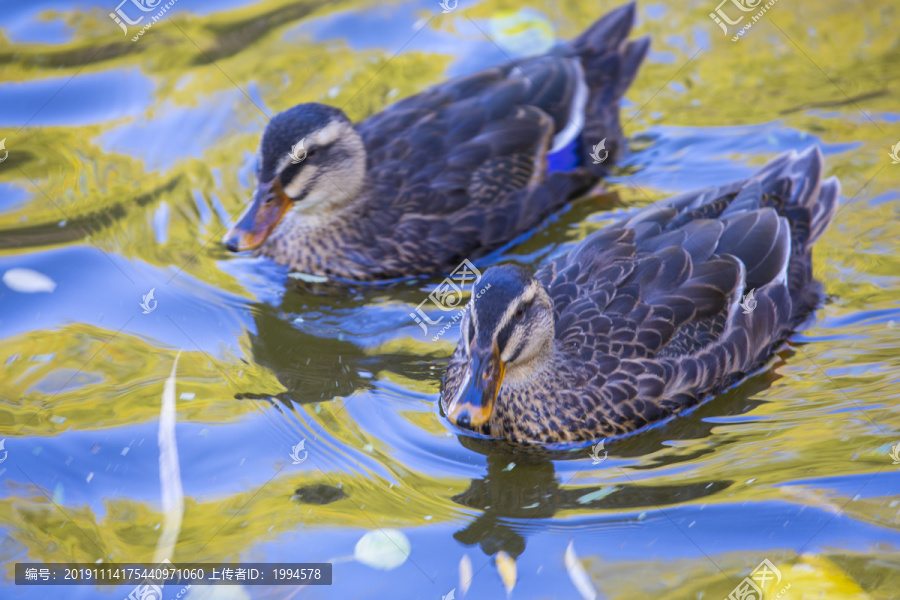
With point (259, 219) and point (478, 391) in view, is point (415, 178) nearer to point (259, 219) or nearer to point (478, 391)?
point (259, 219)

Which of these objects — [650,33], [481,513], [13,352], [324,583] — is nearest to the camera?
[324,583]

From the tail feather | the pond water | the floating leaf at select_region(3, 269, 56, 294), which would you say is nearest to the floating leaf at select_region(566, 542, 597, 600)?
the pond water

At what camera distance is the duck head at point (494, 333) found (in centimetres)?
512

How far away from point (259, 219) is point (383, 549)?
2896mm

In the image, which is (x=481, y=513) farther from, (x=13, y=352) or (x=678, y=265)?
(x=13, y=352)

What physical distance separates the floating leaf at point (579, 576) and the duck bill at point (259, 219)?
329 centimetres

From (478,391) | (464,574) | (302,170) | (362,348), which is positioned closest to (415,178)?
(302,170)

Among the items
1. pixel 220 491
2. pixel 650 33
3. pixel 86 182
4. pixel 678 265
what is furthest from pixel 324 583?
pixel 650 33

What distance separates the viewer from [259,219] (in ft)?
22.7

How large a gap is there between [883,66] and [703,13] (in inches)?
71.0

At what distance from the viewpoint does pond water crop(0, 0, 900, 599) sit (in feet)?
16.5

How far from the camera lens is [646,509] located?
202 inches

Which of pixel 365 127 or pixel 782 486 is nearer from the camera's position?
pixel 782 486

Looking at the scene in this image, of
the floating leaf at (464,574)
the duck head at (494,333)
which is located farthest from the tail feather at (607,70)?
the floating leaf at (464,574)
